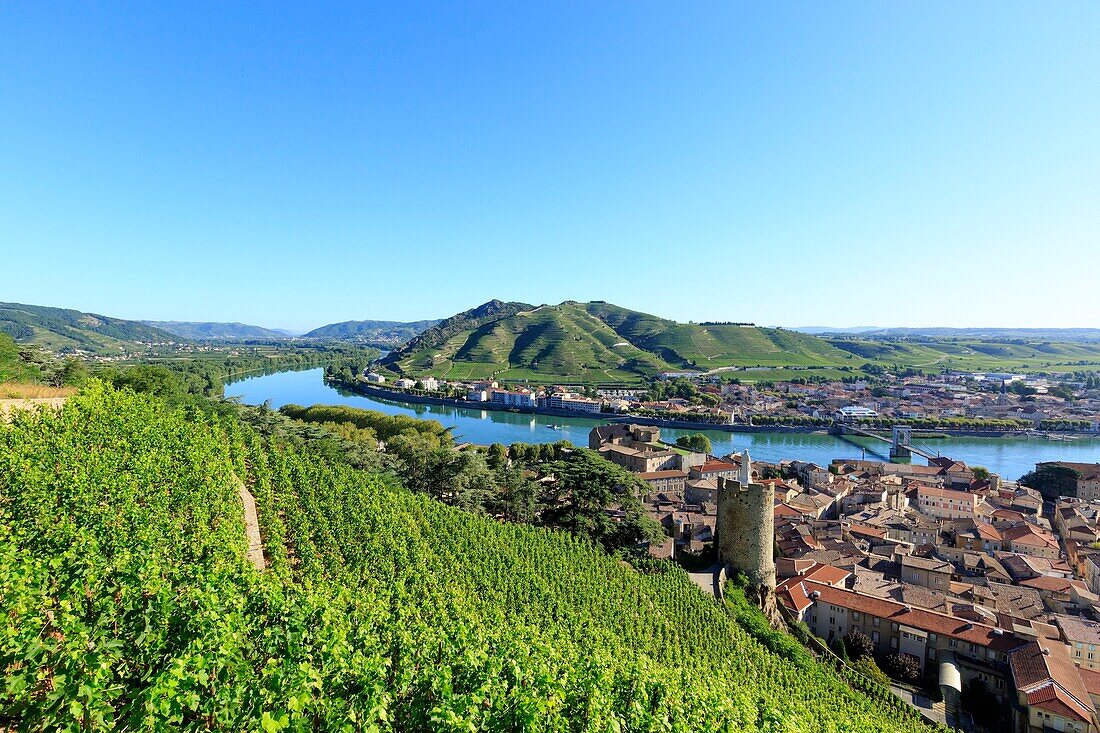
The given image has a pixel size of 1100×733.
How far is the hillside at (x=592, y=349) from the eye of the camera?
123438mm

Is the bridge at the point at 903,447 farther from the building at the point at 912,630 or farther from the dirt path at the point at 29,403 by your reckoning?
the dirt path at the point at 29,403

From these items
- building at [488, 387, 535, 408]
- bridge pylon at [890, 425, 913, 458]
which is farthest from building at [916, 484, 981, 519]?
building at [488, 387, 535, 408]

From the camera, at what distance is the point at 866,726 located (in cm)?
1201

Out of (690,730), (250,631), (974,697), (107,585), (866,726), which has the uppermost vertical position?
(107,585)

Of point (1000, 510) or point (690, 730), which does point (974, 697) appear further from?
point (1000, 510)

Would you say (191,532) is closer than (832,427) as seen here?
Yes

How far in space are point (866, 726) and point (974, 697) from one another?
440 inches

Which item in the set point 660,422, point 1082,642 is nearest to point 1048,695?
point 1082,642

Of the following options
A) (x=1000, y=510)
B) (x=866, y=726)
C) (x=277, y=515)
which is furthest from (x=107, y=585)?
(x=1000, y=510)

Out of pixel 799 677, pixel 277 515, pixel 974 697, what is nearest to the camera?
pixel 277 515

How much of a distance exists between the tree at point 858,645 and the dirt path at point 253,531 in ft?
70.4

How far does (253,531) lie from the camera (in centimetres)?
1347

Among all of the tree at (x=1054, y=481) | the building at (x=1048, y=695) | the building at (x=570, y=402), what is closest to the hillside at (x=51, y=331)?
the building at (x=570, y=402)

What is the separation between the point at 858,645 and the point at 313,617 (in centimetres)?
2188
